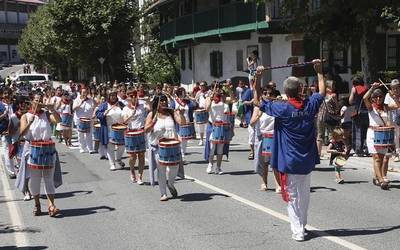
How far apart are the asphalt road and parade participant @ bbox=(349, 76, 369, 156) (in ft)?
6.67

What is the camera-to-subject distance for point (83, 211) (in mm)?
10211

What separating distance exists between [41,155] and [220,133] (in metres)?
4.62

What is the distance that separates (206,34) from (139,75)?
1304 cm

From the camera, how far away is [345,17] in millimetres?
19016

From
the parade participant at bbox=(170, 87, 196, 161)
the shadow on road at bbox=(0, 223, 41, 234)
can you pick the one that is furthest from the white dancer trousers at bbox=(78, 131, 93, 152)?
the shadow on road at bbox=(0, 223, 41, 234)

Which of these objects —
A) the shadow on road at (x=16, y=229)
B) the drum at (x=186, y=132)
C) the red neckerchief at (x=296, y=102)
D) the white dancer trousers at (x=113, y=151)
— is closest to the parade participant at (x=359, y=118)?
the drum at (x=186, y=132)

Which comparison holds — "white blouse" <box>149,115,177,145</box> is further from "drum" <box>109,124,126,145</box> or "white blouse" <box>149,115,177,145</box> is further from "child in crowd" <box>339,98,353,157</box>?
"child in crowd" <box>339,98,353,157</box>

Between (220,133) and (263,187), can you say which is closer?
(263,187)

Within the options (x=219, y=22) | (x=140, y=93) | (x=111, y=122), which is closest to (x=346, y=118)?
(x=140, y=93)

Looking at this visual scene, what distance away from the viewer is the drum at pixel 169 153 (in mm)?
10484

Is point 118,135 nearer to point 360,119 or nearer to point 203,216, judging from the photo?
point 203,216

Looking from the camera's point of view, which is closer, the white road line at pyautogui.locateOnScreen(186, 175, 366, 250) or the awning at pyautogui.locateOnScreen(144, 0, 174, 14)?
the white road line at pyautogui.locateOnScreen(186, 175, 366, 250)

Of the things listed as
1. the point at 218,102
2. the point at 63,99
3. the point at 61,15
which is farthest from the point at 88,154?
the point at 61,15

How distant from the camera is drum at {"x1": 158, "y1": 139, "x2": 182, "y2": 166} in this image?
10.5 meters
